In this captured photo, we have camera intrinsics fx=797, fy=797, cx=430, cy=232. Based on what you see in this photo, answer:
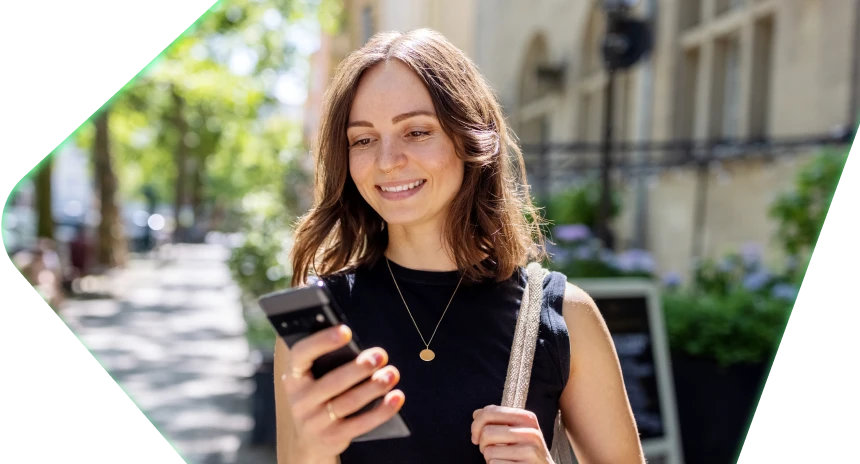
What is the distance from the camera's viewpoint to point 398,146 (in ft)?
4.52

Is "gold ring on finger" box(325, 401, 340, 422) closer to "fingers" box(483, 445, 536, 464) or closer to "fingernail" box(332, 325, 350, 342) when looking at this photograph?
"fingernail" box(332, 325, 350, 342)

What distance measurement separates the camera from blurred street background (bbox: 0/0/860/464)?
3441 mm

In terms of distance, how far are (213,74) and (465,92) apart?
2.73m

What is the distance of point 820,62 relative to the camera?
5.00m

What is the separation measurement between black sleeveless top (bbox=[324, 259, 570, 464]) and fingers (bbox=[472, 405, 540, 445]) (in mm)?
134

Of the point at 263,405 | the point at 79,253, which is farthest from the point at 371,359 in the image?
the point at 79,253

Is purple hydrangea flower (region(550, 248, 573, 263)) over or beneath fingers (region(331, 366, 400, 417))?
over

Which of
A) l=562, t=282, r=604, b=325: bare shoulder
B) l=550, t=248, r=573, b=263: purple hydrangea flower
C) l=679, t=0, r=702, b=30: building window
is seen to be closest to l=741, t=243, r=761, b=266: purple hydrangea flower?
l=550, t=248, r=573, b=263: purple hydrangea flower

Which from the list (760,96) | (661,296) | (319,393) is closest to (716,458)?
(661,296)

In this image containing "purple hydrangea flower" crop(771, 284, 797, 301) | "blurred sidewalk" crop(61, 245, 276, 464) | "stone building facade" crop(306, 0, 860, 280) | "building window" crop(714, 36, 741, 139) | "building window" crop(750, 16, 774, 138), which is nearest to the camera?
"purple hydrangea flower" crop(771, 284, 797, 301)

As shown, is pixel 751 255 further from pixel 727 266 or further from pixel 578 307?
pixel 578 307

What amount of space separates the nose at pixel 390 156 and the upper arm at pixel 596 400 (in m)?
0.41

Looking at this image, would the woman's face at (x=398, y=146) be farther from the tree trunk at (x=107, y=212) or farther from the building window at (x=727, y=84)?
the tree trunk at (x=107, y=212)

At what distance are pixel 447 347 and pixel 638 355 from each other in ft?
8.86
